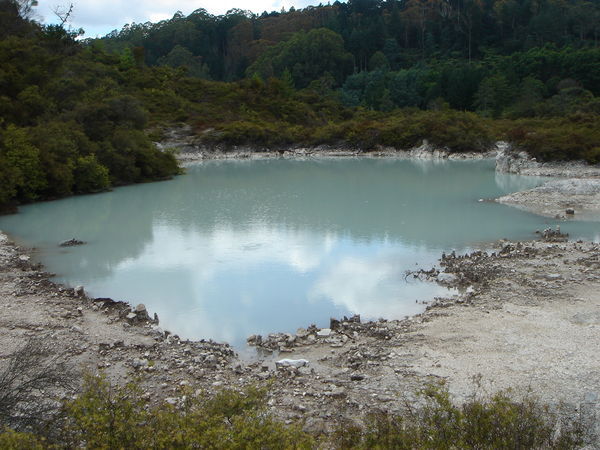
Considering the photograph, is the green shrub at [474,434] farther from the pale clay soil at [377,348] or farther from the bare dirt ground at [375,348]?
the pale clay soil at [377,348]

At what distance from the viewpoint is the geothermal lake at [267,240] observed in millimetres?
10484

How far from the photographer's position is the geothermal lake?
10.5 m

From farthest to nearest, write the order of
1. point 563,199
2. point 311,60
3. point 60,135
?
1. point 311,60
2. point 60,135
3. point 563,199

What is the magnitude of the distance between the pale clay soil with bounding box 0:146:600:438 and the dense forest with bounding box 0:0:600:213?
503 inches

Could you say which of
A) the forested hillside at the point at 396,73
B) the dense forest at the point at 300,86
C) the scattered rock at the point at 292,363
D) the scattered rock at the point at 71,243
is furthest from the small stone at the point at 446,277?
the forested hillside at the point at 396,73

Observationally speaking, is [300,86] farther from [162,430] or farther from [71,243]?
[162,430]

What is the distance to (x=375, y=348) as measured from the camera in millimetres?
8023

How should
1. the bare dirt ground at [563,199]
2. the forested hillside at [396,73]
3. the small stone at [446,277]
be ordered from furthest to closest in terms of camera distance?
1. the forested hillside at [396,73]
2. the bare dirt ground at [563,199]
3. the small stone at [446,277]

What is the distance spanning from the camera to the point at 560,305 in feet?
30.7

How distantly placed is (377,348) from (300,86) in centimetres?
7323

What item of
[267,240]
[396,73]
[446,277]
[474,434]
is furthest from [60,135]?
[396,73]

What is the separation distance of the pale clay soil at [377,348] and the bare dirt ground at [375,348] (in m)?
0.02

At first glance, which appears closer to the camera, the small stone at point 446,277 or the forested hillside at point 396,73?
the small stone at point 446,277

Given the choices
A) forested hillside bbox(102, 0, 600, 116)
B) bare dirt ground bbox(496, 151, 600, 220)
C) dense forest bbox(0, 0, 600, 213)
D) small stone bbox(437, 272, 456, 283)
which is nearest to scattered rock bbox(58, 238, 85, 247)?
dense forest bbox(0, 0, 600, 213)
